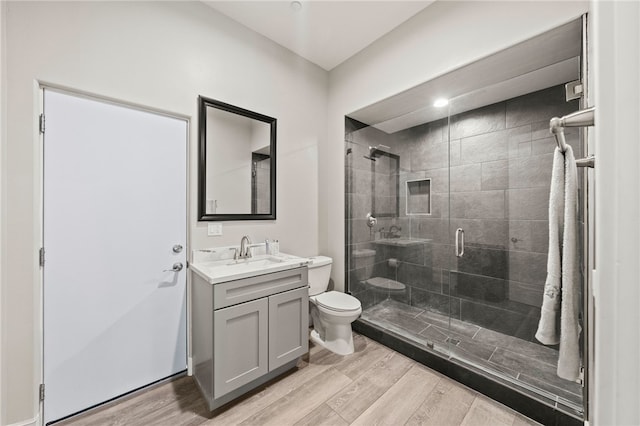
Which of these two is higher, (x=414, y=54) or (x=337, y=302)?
(x=414, y=54)

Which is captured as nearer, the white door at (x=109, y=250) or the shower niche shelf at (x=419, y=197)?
the white door at (x=109, y=250)

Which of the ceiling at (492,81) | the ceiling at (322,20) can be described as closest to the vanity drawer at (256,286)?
the ceiling at (492,81)

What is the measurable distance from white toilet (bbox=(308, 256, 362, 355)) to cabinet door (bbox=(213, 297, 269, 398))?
661 mm

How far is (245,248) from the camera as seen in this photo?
7.04ft

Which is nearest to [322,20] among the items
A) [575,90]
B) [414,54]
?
[414,54]

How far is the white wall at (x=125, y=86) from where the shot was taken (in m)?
1.33

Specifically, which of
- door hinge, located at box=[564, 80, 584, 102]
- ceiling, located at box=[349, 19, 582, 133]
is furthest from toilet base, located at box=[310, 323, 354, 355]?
door hinge, located at box=[564, 80, 584, 102]

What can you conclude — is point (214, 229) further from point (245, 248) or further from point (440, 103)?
point (440, 103)

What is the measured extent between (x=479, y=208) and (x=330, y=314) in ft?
6.29

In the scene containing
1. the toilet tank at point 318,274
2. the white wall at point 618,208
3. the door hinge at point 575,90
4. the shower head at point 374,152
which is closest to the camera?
the white wall at point 618,208

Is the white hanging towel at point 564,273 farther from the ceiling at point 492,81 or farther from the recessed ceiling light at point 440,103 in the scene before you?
the recessed ceiling light at point 440,103

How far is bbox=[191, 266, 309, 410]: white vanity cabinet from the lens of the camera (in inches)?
60.1

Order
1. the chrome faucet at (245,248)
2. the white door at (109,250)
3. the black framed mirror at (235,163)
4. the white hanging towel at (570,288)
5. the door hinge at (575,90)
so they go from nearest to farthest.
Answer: the white hanging towel at (570,288) < the white door at (109,250) < the door hinge at (575,90) < the black framed mirror at (235,163) < the chrome faucet at (245,248)

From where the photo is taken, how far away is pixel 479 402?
1598 mm
